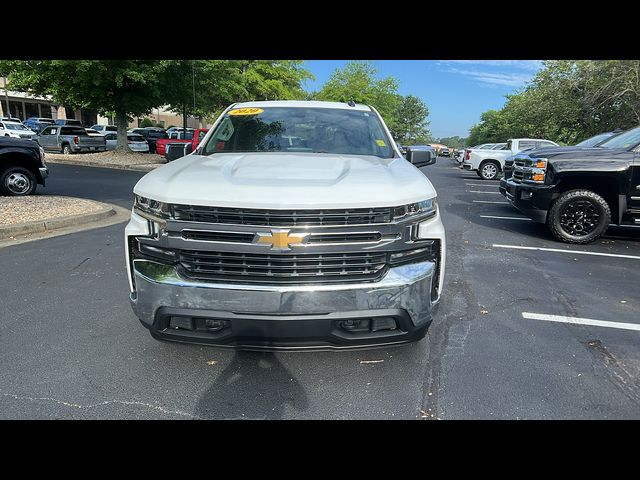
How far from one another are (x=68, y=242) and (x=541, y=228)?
8473 millimetres

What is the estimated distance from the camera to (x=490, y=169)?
20.5m

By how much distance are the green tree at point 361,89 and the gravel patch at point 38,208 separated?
29.9 metres

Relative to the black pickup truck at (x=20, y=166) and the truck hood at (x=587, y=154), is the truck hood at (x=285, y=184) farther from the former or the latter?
the black pickup truck at (x=20, y=166)

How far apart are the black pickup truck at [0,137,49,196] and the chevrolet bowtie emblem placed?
945cm

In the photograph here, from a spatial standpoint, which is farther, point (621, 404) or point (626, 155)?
point (626, 155)

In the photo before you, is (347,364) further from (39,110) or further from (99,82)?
(39,110)

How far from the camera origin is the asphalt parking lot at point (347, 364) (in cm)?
264

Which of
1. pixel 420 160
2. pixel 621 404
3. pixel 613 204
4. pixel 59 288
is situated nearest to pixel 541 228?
pixel 613 204

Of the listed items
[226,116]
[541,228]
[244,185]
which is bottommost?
[541,228]

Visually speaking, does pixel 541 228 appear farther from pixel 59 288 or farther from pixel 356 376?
Answer: pixel 59 288

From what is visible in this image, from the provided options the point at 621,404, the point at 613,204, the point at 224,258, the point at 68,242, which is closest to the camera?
the point at 224,258

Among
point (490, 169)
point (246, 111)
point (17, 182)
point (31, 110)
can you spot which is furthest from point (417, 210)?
point (31, 110)

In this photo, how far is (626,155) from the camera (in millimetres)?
6699

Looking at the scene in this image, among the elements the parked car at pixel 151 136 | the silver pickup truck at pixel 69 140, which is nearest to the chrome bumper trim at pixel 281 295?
the silver pickup truck at pixel 69 140
